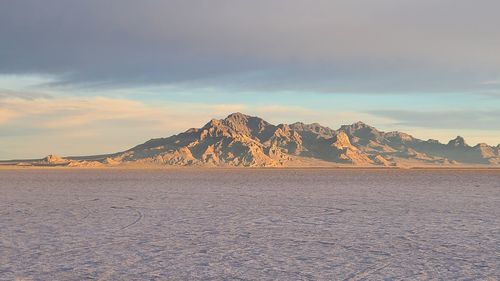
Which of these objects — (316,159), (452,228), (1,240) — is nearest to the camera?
(1,240)

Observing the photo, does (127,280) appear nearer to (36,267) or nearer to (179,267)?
(179,267)

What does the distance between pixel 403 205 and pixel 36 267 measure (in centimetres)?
1593

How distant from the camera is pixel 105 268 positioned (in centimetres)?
973

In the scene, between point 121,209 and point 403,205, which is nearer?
point 121,209

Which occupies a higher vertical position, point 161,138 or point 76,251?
point 161,138

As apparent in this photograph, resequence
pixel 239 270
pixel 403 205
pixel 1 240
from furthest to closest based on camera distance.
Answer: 1. pixel 403 205
2. pixel 1 240
3. pixel 239 270

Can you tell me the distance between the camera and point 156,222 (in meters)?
16.5

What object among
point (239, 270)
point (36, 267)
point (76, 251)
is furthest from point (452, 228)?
point (36, 267)

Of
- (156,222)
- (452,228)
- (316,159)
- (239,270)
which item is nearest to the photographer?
(239,270)

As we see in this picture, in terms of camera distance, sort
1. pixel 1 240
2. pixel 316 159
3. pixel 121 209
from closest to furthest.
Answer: pixel 1 240
pixel 121 209
pixel 316 159

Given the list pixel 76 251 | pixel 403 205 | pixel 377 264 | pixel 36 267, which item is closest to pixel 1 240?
pixel 76 251

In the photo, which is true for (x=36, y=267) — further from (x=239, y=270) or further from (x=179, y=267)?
(x=239, y=270)

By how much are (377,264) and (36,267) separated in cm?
558

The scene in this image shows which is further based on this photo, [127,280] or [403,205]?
[403,205]
